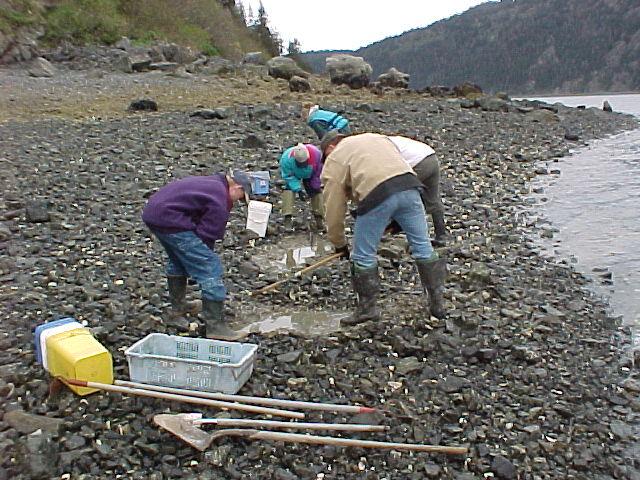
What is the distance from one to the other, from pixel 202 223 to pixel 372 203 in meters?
1.33

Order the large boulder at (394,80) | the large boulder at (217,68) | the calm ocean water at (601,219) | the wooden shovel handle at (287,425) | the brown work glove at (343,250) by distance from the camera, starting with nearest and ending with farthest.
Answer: the wooden shovel handle at (287,425)
the brown work glove at (343,250)
the calm ocean water at (601,219)
the large boulder at (217,68)
the large boulder at (394,80)

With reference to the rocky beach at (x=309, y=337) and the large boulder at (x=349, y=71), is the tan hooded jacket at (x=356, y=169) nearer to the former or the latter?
the rocky beach at (x=309, y=337)

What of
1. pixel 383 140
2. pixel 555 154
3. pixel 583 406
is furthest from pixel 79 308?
pixel 555 154

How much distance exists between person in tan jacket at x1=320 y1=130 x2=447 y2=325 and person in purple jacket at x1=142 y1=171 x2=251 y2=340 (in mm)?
770

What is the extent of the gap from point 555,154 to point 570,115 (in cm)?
1046

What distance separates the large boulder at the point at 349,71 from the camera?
26469 millimetres

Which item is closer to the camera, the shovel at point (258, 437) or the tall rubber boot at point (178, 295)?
the shovel at point (258, 437)

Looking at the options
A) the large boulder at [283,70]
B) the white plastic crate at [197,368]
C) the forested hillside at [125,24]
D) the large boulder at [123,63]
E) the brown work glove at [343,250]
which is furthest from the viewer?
the large boulder at [283,70]

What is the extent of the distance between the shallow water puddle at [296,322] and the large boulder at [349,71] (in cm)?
2101

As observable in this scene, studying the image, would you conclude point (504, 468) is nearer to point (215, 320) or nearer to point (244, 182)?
point (215, 320)

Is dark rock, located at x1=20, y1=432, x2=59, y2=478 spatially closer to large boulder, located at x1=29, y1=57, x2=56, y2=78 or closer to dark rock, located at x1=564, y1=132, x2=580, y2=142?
large boulder, located at x1=29, y1=57, x2=56, y2=78

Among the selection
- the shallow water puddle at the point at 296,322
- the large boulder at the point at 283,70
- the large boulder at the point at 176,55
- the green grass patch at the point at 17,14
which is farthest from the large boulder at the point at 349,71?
the shallow water puddle at the point at 296,322

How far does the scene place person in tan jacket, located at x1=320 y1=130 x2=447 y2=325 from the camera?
5348 mm

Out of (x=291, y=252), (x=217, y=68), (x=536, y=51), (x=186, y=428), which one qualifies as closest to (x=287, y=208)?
(x=291, y=252)
